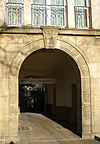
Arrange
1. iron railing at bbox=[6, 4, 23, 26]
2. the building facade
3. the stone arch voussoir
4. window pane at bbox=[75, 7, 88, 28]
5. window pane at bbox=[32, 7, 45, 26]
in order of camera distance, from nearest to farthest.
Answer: the building facade, the stone arch voussoir, iron railing at bbox=[6, 4, 23, 26], window pane at bbox=[32, 7, 45, 26], window pane at bbox=[75, 7, 88, 28]

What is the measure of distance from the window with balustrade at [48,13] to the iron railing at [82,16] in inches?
22.4

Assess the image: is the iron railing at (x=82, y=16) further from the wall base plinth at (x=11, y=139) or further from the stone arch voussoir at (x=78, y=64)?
the wall base plinth at (x=11, y=139)

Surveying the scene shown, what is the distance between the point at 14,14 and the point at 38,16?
3.31 feet

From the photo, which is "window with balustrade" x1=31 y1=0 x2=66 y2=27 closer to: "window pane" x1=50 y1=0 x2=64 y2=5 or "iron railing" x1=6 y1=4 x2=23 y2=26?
"window pane" x1=50 y1=0 x2=64 y2=5

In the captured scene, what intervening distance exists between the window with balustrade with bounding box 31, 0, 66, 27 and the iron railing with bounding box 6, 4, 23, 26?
530mm

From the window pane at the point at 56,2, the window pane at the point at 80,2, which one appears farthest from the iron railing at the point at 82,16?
the window pane at the point at 56,2

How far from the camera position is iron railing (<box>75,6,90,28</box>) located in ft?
31.3

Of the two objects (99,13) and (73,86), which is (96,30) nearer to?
(99,13)

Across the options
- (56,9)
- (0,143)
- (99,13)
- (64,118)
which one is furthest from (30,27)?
(64,118)

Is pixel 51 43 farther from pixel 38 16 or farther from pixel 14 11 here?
pixel 14 11

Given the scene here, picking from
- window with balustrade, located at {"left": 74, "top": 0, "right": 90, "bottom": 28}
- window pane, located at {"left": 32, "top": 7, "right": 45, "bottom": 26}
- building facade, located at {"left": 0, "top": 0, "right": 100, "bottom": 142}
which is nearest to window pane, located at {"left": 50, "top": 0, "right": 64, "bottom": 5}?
building facade, located at {"left": 0, "top": 0, "right": 100, "bottom": 142}

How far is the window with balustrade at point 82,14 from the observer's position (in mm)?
9555

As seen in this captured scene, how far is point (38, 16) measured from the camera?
9438mm

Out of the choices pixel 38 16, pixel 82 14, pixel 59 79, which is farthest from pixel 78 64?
pixel 59 79
